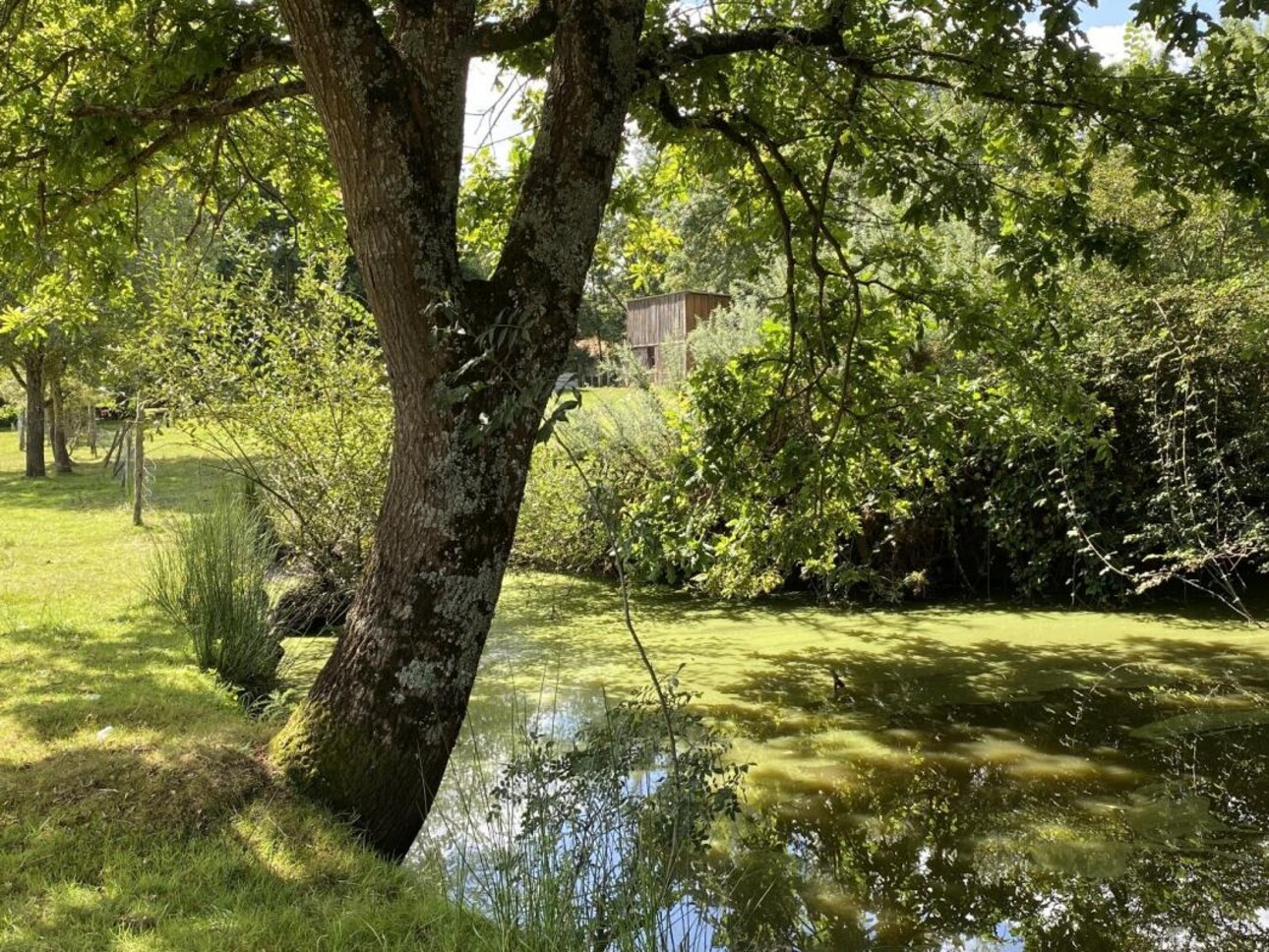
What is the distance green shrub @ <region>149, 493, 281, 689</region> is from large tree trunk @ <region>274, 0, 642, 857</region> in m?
2.40

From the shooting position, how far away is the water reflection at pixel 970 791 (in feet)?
11.8

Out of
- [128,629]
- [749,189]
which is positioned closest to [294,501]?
[128,629]

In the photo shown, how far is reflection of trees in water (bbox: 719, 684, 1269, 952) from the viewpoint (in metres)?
3.53

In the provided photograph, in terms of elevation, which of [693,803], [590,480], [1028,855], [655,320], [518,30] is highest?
[655,320]

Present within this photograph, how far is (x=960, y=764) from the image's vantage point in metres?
5.22

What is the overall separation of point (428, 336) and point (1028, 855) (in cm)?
349

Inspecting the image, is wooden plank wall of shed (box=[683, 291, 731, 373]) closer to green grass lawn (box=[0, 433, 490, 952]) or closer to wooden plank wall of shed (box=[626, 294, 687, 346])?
wooden plank wall of shed (box=[626, 294, 687, 346])

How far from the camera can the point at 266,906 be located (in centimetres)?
273

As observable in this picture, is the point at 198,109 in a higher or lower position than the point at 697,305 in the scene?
lower

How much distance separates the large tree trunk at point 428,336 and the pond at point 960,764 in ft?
1.49

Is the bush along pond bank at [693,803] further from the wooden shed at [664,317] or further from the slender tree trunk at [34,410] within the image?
the slender tree trunk at [34,410]

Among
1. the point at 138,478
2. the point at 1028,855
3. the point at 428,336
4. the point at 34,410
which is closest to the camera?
the point at 428,336

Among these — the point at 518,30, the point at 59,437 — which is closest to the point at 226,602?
the point at 518,30

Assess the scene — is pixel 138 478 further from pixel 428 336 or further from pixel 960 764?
pixel 960 764
